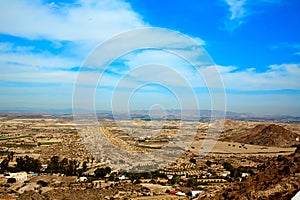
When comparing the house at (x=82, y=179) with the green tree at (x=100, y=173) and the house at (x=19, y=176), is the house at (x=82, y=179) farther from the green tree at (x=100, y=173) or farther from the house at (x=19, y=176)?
the house at (x=19, y=176)

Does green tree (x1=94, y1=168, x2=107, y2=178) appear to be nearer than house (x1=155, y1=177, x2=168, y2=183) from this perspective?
No

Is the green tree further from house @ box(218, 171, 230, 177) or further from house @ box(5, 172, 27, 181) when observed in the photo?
house @ box(218, 171, 230, 177)

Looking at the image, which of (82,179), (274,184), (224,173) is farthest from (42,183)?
(274,184)

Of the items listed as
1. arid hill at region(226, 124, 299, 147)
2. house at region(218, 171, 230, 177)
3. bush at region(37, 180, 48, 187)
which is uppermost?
arid hill at region(226, 124, 299, 147)

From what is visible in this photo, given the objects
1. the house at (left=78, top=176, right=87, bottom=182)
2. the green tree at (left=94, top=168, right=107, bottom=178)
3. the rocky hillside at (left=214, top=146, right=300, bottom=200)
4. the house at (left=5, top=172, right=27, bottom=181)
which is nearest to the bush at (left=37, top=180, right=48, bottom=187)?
the house at (left=5, top=172, right=27, bottom=181)

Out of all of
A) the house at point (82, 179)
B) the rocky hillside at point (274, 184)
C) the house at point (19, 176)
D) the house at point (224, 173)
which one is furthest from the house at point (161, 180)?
the rocky hillside at point (274, 184)

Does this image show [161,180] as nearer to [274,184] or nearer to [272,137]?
[274,184]
